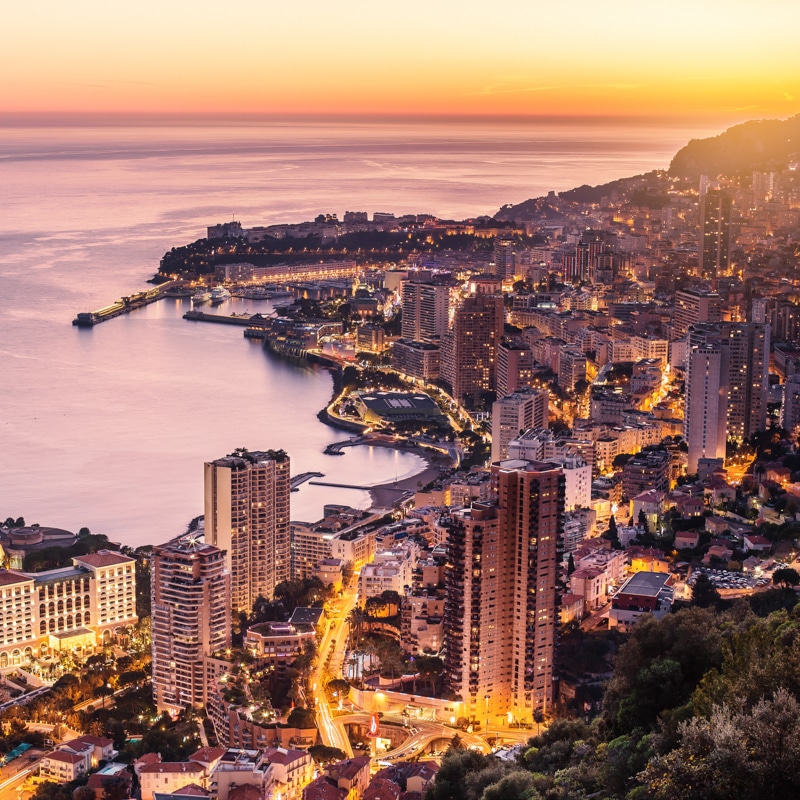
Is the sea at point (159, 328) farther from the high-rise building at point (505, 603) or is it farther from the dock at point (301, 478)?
the high-rise building at point (505, 603)

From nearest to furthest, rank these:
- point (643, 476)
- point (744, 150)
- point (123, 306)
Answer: point (643, 476) < point (123, 306) < point (744, 150)

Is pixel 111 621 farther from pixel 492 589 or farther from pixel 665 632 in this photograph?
pixel 665 632

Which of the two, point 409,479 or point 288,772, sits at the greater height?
point 288,772

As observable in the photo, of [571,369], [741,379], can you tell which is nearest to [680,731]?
[741,379]

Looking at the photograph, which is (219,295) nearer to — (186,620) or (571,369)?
(571,369)

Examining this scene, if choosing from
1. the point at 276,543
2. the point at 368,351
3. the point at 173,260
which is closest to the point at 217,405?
the point at 368,351

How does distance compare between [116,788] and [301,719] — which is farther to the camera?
[301,719]

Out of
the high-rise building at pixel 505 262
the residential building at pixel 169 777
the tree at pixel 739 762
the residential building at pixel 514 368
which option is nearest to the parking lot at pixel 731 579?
the residential building at pixel 169 777

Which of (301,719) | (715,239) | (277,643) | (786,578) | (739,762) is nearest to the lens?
(739,762)
